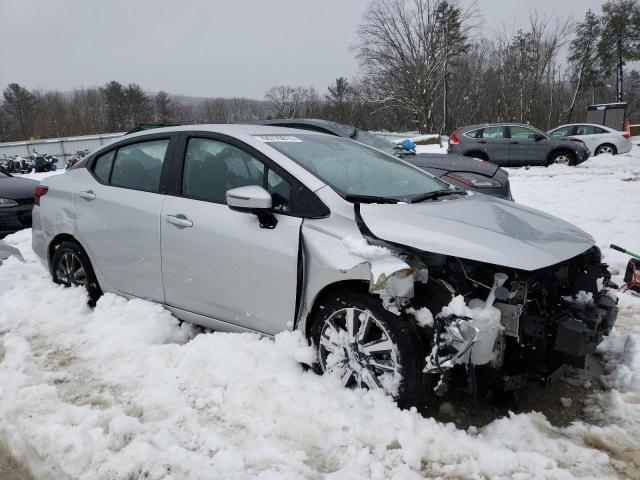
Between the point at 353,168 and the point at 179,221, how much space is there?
121 cm

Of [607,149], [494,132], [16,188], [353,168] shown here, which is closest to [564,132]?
[607,149]

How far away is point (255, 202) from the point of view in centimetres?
265

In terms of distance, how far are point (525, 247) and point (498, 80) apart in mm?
47703

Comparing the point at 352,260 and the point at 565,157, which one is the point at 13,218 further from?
the point at 565,157

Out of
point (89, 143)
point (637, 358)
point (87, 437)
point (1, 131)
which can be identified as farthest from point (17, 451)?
point (1, 131)

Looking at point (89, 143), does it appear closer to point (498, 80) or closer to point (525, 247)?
point (498, 80)

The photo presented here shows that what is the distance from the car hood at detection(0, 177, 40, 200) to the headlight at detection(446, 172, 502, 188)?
6800mm

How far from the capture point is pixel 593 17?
128 ft

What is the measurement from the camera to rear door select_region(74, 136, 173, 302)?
3.37 meters

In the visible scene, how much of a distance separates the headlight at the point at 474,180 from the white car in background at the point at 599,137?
13.2 m

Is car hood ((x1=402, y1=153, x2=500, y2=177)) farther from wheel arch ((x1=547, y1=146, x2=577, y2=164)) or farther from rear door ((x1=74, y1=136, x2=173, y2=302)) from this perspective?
wheel arch ((x1=547, y1=146, x2=577, y2=164))

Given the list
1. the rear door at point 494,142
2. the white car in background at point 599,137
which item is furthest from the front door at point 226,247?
the white car in background at point 599,137

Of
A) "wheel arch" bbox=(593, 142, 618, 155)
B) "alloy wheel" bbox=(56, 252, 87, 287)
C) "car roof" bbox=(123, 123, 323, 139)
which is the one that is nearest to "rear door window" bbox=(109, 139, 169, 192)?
"car roof" bbox=(123, 123, 323, 139)

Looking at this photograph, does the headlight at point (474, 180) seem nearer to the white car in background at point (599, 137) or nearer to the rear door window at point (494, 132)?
the rear door window at point (494, 132)
